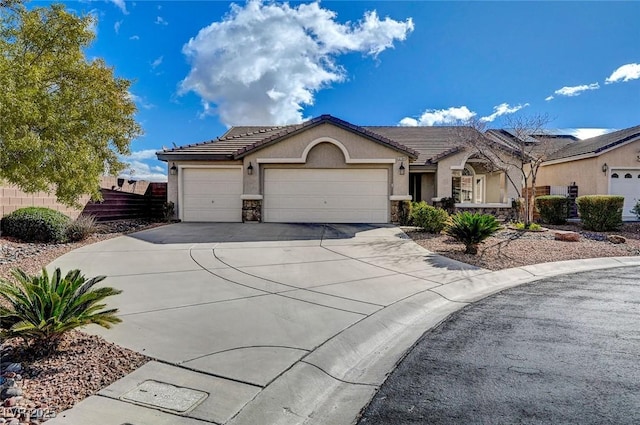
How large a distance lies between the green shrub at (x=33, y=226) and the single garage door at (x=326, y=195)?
7304 mm

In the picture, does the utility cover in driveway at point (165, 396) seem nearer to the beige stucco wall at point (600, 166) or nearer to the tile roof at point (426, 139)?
the tile roof at point (426, 139)

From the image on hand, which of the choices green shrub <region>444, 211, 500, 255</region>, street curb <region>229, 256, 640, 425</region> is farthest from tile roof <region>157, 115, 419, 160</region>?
street curb <region>229, 256, 640, 425</region>

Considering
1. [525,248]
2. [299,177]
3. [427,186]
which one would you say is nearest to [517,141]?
[427,186]

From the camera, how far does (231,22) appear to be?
12.5 meters

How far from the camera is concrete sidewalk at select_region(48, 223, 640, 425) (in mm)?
3082

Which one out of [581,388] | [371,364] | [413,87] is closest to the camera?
[581,388]

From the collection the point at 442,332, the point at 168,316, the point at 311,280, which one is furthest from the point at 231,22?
the point at 442,332

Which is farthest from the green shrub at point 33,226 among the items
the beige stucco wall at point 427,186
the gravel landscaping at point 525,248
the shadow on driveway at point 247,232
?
the beige stucco wall at point 427,186

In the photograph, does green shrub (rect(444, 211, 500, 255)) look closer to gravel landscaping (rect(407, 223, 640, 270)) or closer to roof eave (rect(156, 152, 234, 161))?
gravel landscaping (rect(407, 223, 640, 270))

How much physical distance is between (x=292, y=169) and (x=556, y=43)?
1157 cm

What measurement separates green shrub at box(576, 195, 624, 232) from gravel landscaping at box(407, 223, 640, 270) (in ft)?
2.16

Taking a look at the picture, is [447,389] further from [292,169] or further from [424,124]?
[424,124]

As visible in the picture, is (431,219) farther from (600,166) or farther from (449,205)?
(600,166)

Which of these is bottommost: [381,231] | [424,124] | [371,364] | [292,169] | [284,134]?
[371,364]
